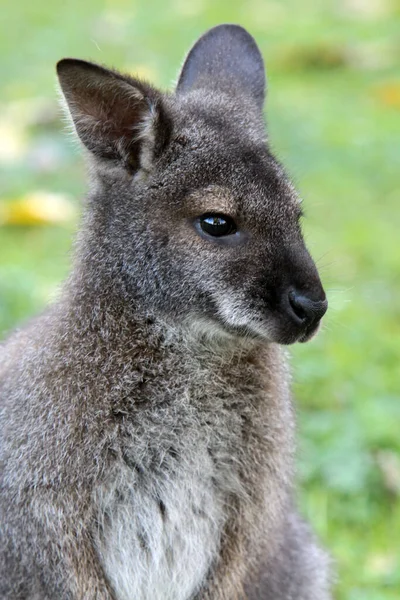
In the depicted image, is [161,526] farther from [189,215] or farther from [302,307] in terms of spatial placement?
[189,215]

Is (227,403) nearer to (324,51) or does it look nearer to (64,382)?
(64,382)

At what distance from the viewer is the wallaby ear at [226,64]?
3.53 meters

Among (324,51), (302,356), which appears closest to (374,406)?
(302,356)

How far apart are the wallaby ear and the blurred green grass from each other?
12.6 inches

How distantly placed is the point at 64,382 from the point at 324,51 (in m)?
8.03

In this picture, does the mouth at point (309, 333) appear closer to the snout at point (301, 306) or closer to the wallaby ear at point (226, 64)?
the snout at point (301, 306)

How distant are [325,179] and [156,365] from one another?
15.7 ft

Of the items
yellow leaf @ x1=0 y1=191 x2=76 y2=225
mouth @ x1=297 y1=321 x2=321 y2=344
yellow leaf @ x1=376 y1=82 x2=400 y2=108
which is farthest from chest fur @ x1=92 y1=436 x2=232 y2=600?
yellow leaf @ x1=376 y1=82 x2=400 y2=108

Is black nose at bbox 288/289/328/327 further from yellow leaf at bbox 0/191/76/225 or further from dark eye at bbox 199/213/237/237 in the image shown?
yellow leaf at bbox 0/191/76/225

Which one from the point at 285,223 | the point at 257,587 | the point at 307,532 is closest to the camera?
the point at 285,223

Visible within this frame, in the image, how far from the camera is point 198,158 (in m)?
3.03

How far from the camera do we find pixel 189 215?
2.98 m

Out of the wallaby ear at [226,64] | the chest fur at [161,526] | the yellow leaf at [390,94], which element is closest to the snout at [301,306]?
the chest fur at [161,526]

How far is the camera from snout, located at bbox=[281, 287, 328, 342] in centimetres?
290
